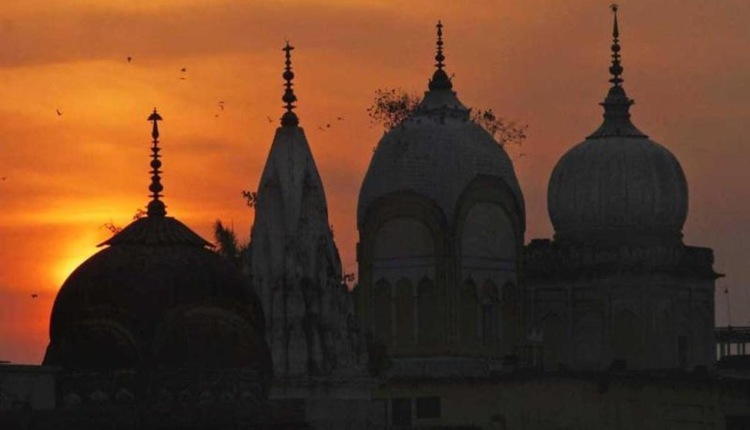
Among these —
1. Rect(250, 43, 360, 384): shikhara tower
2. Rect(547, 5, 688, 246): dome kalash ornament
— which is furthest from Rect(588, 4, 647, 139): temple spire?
Rect(250, 43, 360, 384): shikhara tower

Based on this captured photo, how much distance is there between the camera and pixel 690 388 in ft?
222

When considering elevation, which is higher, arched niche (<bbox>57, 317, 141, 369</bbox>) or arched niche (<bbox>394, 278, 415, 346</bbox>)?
arched niche (<bbox>394, 278, 415, 346</bbox>)

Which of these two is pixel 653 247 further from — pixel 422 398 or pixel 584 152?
pixel 422 398

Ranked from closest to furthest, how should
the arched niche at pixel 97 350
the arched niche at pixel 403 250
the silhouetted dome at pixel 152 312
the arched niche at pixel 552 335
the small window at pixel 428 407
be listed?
1. the arched niche at pixel 97 350
2. the silhouetted dome at pixel 152 312
3. the small window at pixel 428 407
4. the arched niche at pixel 403 250
5. the arched niche at pixel 552 335

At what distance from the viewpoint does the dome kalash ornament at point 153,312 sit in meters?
47.9

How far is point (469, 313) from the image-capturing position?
77188 mm

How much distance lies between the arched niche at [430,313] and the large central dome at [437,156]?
189 cm

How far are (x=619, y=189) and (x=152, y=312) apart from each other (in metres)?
35.4

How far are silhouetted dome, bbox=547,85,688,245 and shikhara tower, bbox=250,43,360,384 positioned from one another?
70.6 feet

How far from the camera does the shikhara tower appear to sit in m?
58.3

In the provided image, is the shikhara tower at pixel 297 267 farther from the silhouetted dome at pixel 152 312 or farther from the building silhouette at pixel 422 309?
the silhouetted dome at pixel 152 312

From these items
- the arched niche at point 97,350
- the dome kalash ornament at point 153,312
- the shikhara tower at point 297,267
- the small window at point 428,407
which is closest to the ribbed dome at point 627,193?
A: the small window at point 428,407

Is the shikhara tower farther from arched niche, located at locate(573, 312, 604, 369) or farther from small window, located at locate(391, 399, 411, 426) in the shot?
arched niche, located at locate(573, 312, 604, 369)

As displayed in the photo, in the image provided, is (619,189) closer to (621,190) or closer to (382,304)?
(621,190)
